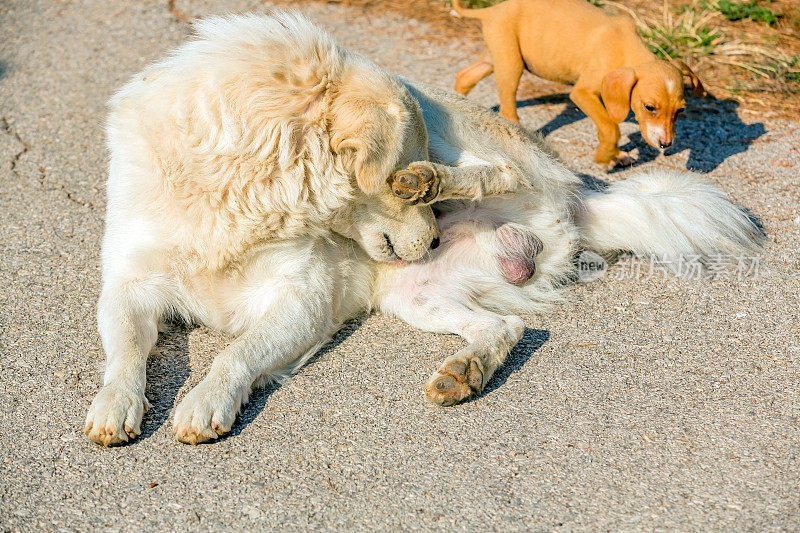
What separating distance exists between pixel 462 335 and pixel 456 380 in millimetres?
457

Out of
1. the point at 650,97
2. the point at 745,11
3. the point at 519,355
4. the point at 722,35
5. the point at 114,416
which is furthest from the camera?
the point at 745,11

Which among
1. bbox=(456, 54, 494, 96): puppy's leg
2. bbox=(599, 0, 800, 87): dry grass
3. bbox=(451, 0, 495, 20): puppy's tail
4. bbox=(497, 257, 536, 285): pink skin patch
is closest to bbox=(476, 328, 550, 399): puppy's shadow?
bbox=(497, 257, 536, 285): pink skin patch

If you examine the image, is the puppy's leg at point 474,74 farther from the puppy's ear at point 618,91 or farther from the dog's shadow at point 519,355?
Answer: the dog's shadow at point 519,355

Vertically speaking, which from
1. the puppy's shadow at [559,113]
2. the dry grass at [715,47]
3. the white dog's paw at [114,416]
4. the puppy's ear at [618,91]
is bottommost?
the puppy's shadow at [559,113]

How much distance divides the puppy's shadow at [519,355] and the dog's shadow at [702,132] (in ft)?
6.31

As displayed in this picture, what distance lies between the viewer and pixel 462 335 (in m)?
3.56

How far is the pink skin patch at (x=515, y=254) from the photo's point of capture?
3.92m

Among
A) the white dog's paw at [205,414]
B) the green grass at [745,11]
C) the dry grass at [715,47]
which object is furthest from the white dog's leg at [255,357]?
the green grass at [745,11]

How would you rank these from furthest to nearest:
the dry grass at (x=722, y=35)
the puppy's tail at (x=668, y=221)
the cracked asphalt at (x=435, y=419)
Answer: the dry grass at (x=722, y=35) < the puppy's tail at (x=668, y=221) < the cracked asphalt at (x=435, y=419)

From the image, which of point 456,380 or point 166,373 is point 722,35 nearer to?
point 456,380

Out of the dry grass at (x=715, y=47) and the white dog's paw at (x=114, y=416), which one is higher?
the white dog's paw at (x=114, y=416)

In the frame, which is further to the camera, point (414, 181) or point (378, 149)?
point (414, 181)

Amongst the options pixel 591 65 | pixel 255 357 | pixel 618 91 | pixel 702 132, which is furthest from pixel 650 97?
pixel 255 357

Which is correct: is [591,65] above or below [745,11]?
above
